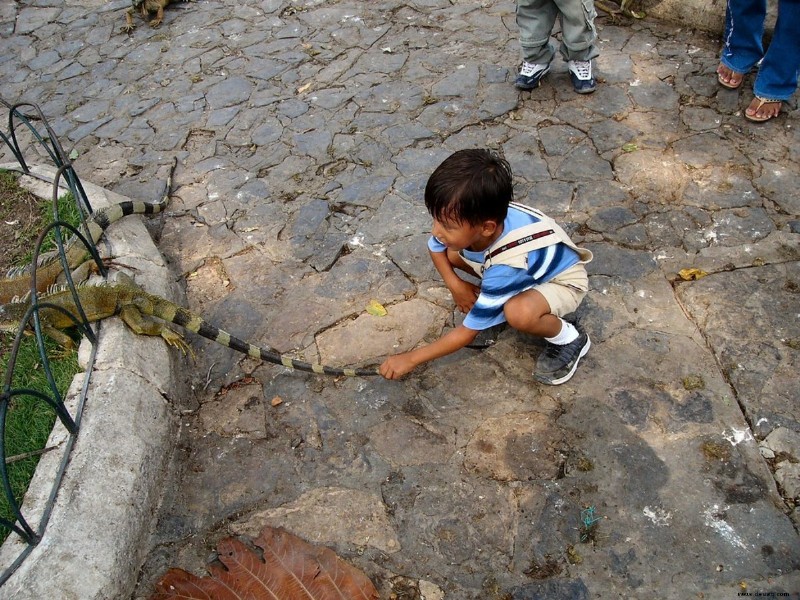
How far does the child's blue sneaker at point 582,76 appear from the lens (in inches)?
196

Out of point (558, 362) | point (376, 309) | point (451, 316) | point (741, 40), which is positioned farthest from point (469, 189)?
point (741, 40)

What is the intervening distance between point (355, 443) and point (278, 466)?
394mm

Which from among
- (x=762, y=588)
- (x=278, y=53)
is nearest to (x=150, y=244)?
(x=278, y=53)

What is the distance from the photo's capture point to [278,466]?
10.1ft

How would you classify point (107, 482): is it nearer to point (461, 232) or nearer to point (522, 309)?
point (461, 232)

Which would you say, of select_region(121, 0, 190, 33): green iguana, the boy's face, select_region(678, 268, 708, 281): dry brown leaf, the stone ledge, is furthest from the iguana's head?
select_region(121, 0, 190, 33): green iguana

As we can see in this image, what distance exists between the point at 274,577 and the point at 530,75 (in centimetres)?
422

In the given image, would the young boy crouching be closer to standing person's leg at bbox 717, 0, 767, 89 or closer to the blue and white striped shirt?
the blue and white striped shirt

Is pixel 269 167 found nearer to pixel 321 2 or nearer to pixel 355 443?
pixel 355 443

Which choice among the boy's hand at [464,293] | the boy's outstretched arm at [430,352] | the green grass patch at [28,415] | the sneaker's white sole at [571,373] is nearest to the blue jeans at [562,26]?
the boy's hand at [464,293]

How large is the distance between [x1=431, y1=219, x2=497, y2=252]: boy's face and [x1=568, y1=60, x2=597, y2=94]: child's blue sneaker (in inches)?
115

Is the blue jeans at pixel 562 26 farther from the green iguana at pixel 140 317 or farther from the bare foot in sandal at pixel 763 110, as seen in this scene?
the green iguana at pixel 140 317

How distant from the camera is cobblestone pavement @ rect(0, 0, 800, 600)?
2.65 meters

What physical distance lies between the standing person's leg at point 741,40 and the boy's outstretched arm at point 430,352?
11.2 feet
